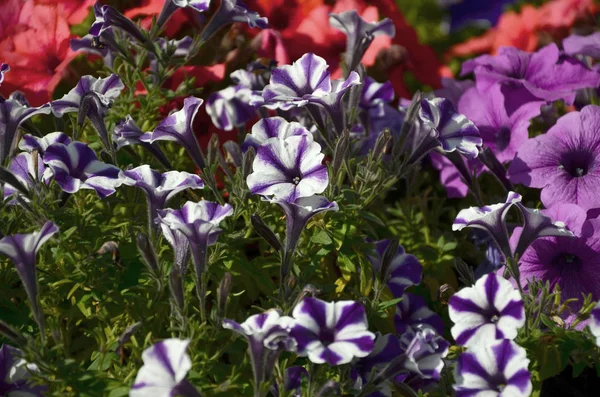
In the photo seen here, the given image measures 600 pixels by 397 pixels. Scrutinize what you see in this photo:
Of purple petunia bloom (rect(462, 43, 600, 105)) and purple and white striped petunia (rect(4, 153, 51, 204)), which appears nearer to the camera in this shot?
purple and white striped petunia (rect(4, 153, 51, 204))

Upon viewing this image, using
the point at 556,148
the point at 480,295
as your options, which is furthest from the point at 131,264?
the point at 556,148

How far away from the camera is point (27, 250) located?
3.04ft

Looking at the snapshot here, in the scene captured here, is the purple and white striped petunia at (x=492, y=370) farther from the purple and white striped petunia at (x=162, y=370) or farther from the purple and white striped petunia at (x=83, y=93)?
the purple and white striped petunia at (x=83, y=93)

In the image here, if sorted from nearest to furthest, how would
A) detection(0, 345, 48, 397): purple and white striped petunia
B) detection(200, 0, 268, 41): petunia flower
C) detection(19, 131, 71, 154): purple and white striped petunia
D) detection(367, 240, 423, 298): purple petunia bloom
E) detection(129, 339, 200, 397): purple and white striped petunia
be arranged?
detection(129, 339, 200, 397): purple and white striped petunia
detection(0, 345, 48, 397): purple and white striped petunia
detection(19, 131, 71, 154): purple and white striped petunia
detection(367, 240, 423, 298): purple petunia bloom
detection(200, 0, 268, 41): petunia flower

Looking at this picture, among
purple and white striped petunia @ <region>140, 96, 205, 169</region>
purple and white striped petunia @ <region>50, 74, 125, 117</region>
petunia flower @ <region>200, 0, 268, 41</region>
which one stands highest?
petunia flower @ <region>200, 0, 268, 41</region>

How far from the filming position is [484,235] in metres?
1.39

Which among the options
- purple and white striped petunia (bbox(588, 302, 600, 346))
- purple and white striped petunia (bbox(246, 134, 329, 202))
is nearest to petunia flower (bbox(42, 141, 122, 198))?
purple and white striped petunia (bbox(246, 134, 329, 202))

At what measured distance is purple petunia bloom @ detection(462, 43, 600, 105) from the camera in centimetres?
152

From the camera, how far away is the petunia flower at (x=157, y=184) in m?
1.05

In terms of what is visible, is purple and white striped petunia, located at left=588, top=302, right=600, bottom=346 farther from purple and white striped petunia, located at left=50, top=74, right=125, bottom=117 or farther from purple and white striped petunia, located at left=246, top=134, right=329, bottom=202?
purple and white striped petunia, located at left=50, top=74, right=125, bottom=117

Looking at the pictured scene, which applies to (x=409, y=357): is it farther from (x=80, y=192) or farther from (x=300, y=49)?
(x=300, y=49)

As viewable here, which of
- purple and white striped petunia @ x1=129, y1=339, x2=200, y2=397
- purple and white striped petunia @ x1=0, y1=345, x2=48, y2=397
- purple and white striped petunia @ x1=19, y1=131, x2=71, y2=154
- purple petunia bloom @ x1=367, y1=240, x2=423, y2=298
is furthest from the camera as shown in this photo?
purple petunia bloom @ x1=367, y1=240, x2=423, y2=298

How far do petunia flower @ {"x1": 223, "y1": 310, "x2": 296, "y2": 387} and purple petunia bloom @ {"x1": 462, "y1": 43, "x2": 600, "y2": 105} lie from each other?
0.83 meters

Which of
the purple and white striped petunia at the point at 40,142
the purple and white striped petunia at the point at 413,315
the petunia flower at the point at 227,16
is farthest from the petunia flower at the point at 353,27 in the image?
the purple and white striped petunia at the point at 40,142
